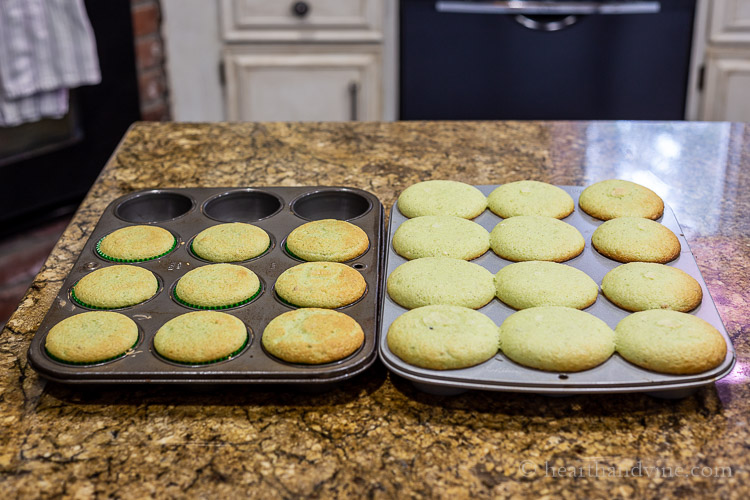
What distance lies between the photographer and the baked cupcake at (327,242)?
0.95 metres

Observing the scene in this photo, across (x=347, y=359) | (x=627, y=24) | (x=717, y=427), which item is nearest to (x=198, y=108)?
(x=627, y=24)

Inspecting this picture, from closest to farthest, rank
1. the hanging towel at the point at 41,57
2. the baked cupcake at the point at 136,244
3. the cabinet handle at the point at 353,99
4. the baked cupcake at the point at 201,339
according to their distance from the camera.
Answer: the baked cupcake at the point at 201,339
the baked cupcake at the point at 136,244
the hanging towel at the point at 41,57
the cabinet handle at the point at 353,99

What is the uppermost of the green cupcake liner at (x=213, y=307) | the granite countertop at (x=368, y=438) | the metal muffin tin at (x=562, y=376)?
the green cupcake liner at (x=213, y=307)

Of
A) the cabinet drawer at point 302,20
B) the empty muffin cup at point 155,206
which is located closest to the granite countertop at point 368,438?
the empty muffin cup at point 155,206

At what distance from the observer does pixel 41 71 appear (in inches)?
78.0

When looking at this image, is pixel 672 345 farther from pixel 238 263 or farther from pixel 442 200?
pixel 238 263

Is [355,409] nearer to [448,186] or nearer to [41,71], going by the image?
[448,186]

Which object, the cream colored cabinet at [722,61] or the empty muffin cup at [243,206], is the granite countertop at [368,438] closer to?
the empty muffin cup at [243,206]

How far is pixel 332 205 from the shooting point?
116 centimetres

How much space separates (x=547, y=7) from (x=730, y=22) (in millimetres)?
600

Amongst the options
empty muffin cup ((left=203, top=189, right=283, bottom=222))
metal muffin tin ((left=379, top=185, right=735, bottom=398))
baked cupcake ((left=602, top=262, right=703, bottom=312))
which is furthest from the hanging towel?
baked cupcake ((left=602, top=262, right=703, bottom=312))

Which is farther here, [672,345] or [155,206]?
[155,206]

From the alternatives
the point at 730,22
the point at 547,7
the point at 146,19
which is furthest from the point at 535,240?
the point at 146,19

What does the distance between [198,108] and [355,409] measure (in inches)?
80.2
